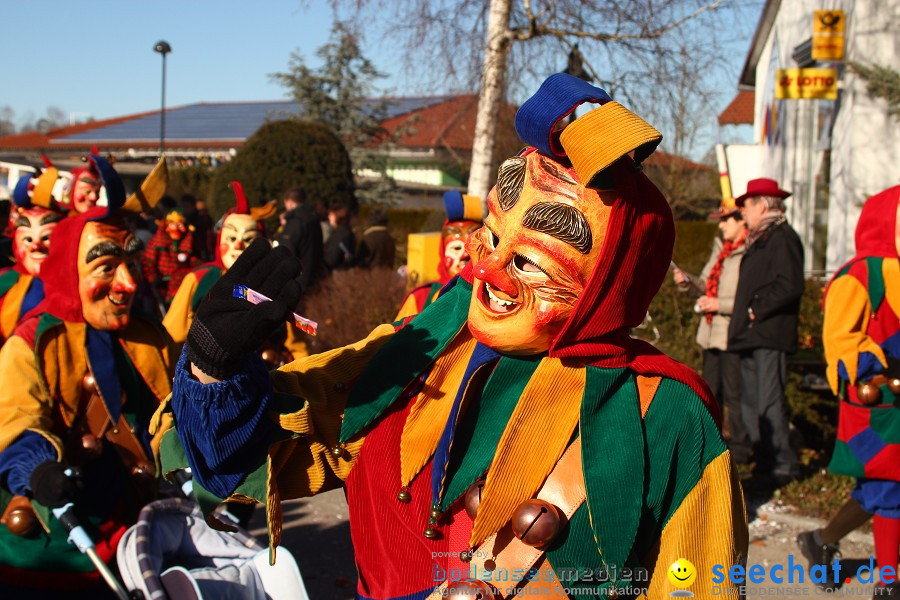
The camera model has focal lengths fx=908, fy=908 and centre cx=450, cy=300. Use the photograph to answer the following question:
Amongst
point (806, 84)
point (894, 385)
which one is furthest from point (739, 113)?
point (894, 385)

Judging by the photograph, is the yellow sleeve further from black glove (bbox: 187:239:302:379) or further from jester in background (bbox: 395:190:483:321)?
jester in background (bbox: 395:190:483:321)

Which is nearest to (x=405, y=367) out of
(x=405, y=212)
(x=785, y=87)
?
(x=785, y=87)

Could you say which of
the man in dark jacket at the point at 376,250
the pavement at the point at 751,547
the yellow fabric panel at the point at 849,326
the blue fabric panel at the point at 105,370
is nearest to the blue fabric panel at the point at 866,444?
the yellow fabric panel at the point at 849,326

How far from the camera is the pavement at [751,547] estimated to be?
16.2 feet

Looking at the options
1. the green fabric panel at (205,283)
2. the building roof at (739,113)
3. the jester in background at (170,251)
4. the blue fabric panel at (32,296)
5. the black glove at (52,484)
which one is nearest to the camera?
the black glove at (52,484)

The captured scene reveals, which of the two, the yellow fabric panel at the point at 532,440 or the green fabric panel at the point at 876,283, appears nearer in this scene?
the yellow fabric panel at the point at 532,440

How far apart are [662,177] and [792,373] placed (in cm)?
1186

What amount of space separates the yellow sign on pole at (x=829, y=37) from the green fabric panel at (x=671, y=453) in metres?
10.6

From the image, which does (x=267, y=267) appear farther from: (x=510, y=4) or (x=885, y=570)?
(x=510, y=4)

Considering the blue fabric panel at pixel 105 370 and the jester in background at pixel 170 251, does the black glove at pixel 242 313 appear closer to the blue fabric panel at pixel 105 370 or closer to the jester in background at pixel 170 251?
the blue fabric panel at pixel 105 370

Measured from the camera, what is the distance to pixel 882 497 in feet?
14.2

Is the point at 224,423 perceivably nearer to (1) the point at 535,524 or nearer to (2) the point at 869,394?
(1) the point at 535,524

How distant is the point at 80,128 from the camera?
174 ft

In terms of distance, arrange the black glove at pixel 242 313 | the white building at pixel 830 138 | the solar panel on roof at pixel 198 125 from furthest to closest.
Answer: the solar panel on roof at pixel 198 125 < the white building at pixel 830 138 < the black glove at pixel 242 313
